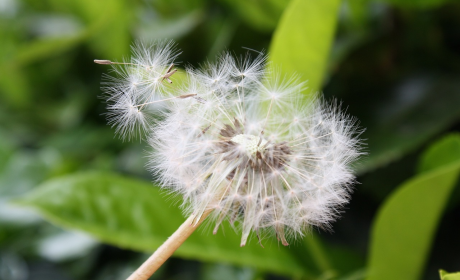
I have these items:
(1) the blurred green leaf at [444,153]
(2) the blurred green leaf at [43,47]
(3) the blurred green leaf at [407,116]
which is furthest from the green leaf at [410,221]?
(2) the blurred green leaf at [43,47]

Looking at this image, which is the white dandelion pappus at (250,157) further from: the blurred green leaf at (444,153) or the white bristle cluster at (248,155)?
the blurred green leaf at (444,153)

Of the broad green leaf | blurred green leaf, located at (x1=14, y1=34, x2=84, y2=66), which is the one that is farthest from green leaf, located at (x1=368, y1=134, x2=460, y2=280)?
blurred green leaf, located at (x1=14, y1=34, x2=84, y2=66)

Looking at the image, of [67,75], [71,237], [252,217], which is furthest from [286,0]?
[67,75]

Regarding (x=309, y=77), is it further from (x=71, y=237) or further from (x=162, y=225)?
(x=71, y=237)

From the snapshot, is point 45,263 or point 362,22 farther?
point 45,263

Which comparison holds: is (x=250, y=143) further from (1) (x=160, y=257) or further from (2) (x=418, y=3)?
(2) (x=418, y=3)

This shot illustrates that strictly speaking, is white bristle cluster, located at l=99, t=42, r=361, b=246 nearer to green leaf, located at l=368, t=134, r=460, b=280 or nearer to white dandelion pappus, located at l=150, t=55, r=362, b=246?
white dandelion pappus, located at l=150, t=55, r=362, b=246

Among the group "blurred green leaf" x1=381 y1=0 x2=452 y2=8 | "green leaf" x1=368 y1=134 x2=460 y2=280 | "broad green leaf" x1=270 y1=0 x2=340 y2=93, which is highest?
"blurred green leaf" x1=381 y1=0 x2=452 y2=8
